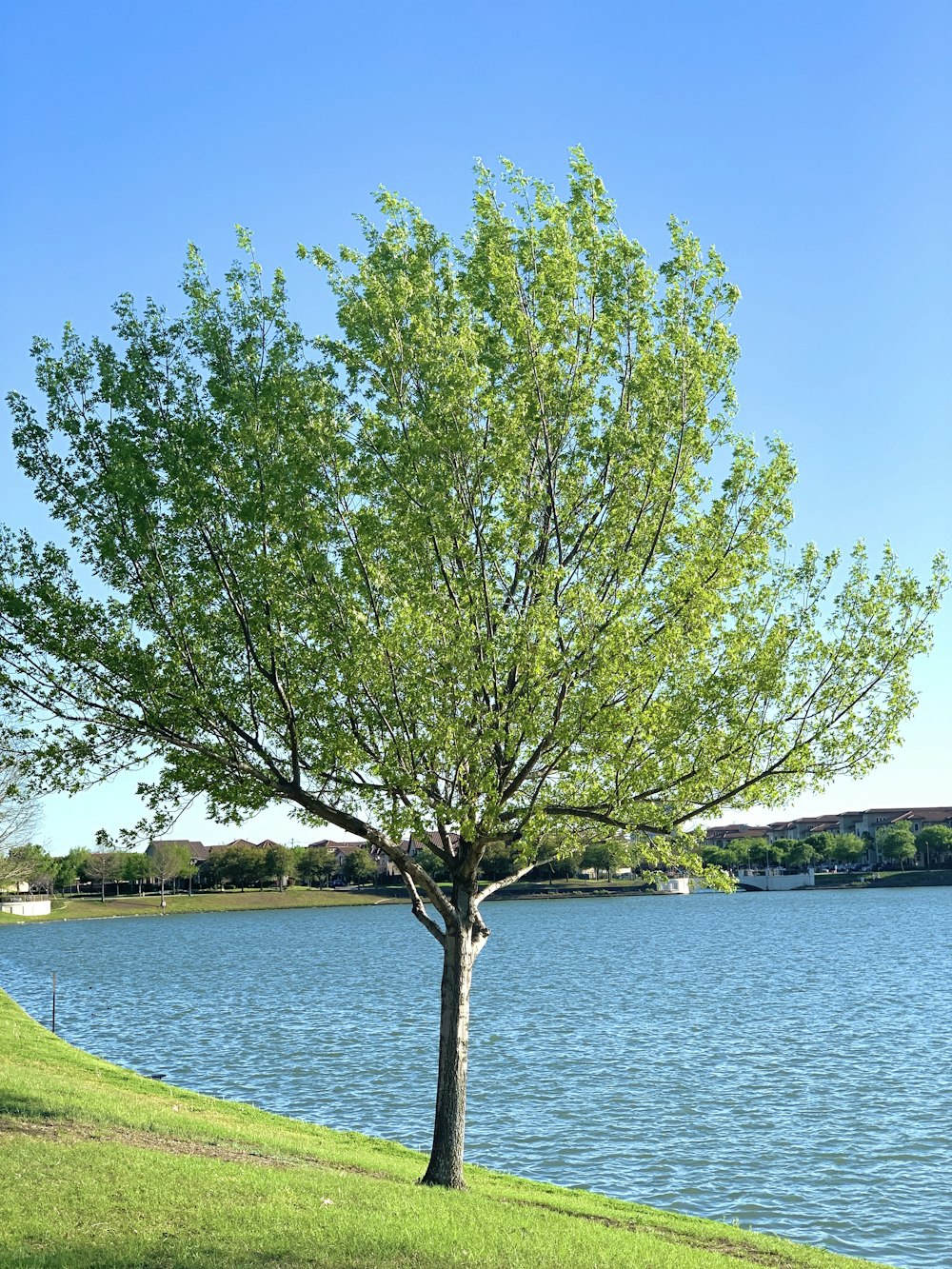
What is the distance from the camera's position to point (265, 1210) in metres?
12.3

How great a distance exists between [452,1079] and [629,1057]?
2134 cm

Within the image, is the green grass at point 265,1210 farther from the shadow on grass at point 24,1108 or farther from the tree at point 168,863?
the tree at point 168,863

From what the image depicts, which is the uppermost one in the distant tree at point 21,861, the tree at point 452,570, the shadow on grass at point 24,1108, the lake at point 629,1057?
the tree at point 452,570

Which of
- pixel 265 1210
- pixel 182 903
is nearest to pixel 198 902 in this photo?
pixel 182 903

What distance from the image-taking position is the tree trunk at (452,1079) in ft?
54.7

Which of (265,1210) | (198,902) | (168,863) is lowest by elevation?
(198,902)

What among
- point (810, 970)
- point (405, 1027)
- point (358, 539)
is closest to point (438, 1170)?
point (358, 539)

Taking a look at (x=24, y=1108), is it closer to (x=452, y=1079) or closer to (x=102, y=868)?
(x=452, y=1079)

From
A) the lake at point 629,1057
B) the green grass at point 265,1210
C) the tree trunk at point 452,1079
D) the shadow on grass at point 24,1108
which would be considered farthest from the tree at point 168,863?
the tree trunk at point 452,1079

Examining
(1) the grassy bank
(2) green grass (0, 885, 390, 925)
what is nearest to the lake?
(2) green grass (0, 885, 390, 925)

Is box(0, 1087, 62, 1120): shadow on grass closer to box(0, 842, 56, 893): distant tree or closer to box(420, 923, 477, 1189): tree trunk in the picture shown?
box(420, 923, 477, 1189): tree trunk

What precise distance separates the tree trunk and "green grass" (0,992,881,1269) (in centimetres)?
59

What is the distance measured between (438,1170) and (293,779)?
6.14 metres

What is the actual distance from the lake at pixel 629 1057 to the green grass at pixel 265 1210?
397 cm
